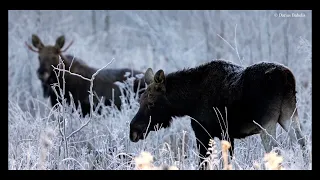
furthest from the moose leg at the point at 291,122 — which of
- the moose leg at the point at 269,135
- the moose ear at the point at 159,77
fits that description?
the moose ear at the point at 159,77

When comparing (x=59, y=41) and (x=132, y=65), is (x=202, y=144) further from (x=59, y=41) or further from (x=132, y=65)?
(x=59, y=41)

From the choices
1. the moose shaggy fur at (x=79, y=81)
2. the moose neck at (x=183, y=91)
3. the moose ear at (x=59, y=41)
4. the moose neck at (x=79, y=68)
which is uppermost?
the moose ear at (x=59, y=41)

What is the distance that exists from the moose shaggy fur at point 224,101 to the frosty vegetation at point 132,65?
0.95 ft

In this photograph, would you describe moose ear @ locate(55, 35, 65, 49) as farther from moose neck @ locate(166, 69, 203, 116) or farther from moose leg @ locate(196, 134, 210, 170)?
moose leg @ locate(196, 134, 210, 170)

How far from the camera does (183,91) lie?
684 centimetres

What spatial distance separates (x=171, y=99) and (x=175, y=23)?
26.1ft

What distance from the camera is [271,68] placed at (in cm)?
607

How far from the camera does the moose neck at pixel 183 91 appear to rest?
6773 mm

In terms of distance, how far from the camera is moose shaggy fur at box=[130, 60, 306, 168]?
6.02 meters

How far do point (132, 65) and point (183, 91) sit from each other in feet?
14.3

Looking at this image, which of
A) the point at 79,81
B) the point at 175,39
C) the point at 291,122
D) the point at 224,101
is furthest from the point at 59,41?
the point at 291,122

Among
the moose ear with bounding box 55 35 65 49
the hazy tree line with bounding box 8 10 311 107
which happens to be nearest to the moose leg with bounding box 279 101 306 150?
the hazy tree line with bounding box 8 10 311 107

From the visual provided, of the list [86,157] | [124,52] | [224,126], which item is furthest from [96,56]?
[224,126]

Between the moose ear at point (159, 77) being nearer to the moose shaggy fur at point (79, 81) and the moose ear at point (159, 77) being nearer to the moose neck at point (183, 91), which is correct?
the moose neck at point (183, 91)
